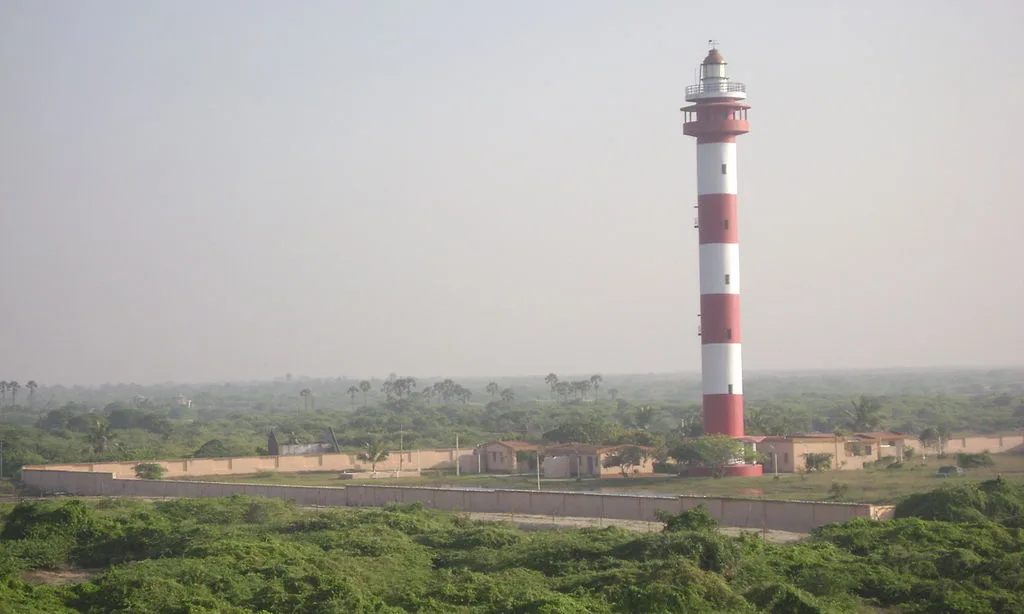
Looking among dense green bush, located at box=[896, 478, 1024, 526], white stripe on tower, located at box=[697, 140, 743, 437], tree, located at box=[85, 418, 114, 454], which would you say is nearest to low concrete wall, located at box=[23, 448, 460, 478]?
tree, located at box=[85, 418, 114, 454]

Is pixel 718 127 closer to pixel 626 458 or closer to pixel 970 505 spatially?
pixel 626 458

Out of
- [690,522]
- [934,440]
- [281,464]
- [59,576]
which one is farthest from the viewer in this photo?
[934,440]

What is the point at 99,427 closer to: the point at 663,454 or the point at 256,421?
the point at 663,454

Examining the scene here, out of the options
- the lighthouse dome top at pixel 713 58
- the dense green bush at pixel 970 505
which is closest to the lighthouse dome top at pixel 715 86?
the lighthouse dome top at pixel 713 58

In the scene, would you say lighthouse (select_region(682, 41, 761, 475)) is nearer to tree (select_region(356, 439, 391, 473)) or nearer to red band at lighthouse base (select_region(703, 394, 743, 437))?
red band at lighthouse base (select_region(703, 394, 743, 437))

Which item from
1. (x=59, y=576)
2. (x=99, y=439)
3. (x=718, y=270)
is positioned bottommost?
(x=59, y=576)

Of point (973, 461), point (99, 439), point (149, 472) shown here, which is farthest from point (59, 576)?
point (99, 439)
